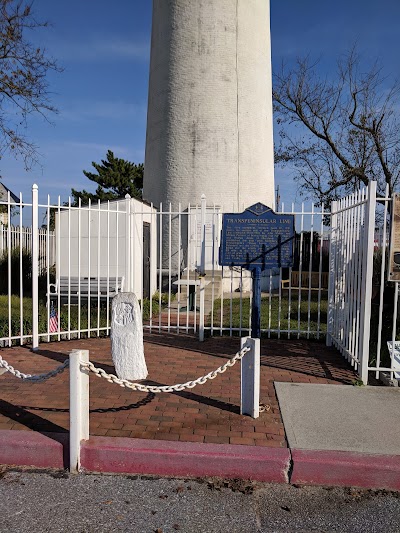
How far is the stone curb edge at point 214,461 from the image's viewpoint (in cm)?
359

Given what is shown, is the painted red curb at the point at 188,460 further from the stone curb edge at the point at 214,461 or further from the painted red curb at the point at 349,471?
the painted red curb at the point at 349,471

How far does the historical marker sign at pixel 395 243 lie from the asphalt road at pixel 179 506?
2.64m

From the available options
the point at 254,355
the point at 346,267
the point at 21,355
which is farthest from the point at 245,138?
the point at 254,355

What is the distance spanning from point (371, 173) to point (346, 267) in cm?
1703

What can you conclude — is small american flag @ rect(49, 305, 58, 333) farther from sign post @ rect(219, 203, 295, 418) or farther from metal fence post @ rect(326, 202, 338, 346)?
metal fence post @ rect(326, 202, 338, 346)

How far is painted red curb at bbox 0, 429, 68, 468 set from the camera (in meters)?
3.80

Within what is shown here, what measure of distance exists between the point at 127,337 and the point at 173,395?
91 cm

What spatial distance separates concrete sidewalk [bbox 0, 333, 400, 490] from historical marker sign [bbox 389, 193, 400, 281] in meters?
1.44

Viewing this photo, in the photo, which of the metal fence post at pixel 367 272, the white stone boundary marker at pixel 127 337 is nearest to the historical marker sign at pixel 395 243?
the metal fence post at pixel 367 272

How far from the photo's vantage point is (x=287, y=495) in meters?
3.42

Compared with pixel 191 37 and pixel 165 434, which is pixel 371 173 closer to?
pixel 191 37

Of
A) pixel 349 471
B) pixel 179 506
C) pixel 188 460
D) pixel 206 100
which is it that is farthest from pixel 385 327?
pixel 206 100

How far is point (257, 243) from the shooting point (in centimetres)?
728

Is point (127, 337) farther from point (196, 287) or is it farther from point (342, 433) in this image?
point (196, 287)
